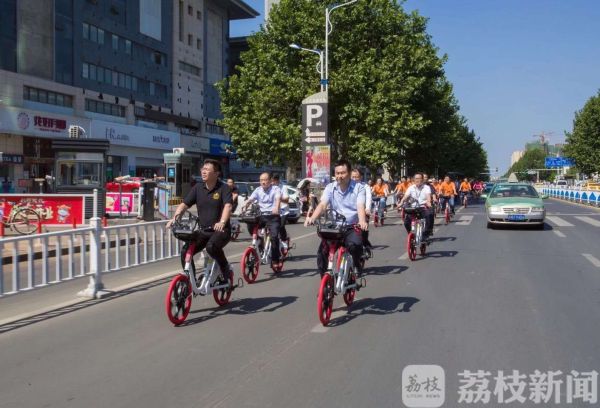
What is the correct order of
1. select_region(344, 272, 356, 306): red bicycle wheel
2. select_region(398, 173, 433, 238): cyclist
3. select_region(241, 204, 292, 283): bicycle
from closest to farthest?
select_region(344, 272, 356, 306): red bicycle wheel → select_region(241, 204, 292, 283): bicycle → select_region(398, 173, 433, 238): cyclist

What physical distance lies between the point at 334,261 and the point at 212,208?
150 cm

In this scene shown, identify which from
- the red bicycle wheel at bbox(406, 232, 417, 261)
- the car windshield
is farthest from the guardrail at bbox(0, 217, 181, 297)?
the car windshield

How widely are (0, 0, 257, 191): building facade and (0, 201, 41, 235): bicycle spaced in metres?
16.7

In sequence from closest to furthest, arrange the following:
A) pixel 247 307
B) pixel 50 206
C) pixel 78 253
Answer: pixel 247 307
pixel 78 253
pixel 50 206

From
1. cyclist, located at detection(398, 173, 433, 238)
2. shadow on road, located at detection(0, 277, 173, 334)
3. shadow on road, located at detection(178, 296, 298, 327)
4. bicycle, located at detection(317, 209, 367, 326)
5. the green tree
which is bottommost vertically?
shadow on road, located at detection(0, 277, 173, 334)

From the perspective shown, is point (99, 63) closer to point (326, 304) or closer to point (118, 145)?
point (118, 145)

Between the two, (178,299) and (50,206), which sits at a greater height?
(50,206)

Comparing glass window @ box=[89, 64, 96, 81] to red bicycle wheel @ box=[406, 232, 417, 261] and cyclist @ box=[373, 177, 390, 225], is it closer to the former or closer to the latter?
cyclist @ box=[373, 177, 390, 225]

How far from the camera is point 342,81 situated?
1283 inches

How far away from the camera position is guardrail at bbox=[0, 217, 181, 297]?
7110mm

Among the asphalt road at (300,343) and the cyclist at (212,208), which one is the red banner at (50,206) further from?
the cyclist at (212,208)

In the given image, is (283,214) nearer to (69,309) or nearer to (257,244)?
(257,244)

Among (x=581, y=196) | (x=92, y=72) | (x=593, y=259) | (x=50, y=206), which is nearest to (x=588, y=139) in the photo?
(x=581, y=196)

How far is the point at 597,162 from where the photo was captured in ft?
180
